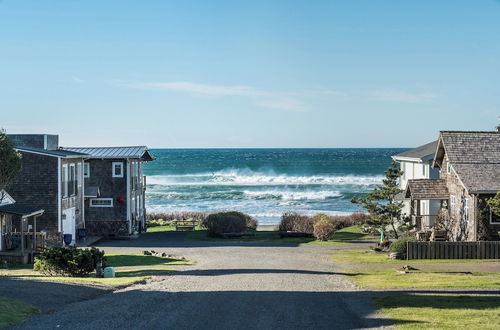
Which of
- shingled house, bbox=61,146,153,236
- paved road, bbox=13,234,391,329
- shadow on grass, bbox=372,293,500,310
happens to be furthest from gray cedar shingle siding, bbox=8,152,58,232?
shadow on grass, bbox=372,293,500,310

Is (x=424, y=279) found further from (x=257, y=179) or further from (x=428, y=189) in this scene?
(x=257, y=179)

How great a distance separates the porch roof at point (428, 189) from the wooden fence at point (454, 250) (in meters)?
5.69

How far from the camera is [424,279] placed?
82.8 feet

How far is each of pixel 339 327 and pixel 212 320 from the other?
3222 millimetres

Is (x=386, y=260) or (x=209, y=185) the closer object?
(x=386, y=260)

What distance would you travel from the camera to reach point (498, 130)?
41.8 meters

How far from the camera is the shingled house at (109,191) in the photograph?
162 feet

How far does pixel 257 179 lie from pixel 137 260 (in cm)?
9407

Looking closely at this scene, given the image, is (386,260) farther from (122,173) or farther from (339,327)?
(122,173)

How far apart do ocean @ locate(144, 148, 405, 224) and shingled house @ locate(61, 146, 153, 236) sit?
15.8 metres

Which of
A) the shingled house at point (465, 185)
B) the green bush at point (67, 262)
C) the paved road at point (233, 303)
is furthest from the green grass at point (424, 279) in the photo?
the green bush at point (67, 262)

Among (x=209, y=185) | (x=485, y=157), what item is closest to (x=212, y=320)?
(x=485, y=157)

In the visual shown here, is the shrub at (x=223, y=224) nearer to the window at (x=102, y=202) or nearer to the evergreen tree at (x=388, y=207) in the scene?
the window at (x=102, y=202)

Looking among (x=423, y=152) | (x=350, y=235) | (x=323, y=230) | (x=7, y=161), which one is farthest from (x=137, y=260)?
(x=423, y=152)
